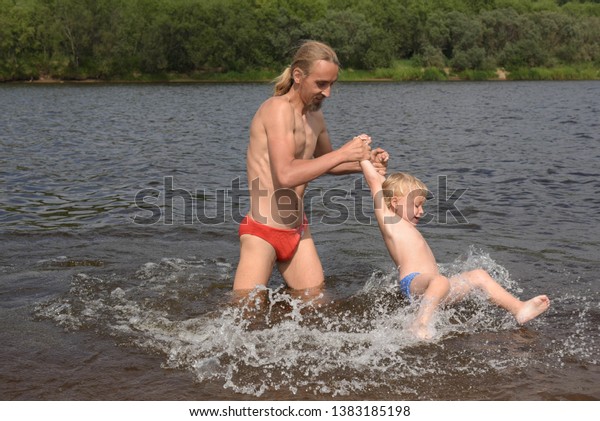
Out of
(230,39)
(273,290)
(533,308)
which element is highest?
(230,39)

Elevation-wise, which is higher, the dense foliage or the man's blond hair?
the dense foliage

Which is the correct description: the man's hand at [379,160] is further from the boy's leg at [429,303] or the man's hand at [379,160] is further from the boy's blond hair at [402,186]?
the boy's leg at [429,303]

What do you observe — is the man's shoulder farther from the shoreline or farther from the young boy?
the shoreline

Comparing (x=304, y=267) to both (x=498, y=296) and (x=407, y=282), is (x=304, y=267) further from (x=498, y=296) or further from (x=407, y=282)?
(x=498, y=296)

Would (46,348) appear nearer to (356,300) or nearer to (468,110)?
(356,300)

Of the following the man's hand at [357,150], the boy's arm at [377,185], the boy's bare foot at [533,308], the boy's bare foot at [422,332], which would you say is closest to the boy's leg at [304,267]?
the boy's arm at [377,185]

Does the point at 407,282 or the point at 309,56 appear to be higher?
the point at 309,56

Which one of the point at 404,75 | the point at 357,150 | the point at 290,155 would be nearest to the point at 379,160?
the point at 357,150

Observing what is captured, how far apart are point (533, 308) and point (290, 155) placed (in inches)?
93.5

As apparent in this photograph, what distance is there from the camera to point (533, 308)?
6062 millimetres

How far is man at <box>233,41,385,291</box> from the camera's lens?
230 inches

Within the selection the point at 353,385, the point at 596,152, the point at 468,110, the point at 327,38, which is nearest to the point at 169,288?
the point at 353,385

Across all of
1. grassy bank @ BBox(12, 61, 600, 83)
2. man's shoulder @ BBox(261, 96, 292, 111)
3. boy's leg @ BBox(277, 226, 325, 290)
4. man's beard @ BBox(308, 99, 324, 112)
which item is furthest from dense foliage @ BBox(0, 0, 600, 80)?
man's shoulder @ BBox(261, 96, 292, 111)

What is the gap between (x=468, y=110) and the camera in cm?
3784
